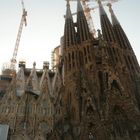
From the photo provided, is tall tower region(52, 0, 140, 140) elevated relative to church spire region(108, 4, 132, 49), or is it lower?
lower

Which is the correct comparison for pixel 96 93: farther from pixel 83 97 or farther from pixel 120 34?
pixel 120 34

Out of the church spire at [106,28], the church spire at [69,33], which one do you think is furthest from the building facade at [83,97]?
the church spire at [69,33]

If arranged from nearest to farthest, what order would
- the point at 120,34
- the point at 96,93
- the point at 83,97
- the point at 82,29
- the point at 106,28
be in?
the point at 83,97 → the point at 96,93 → the point at 82,29 → the point at 120,34 → the point at 106,28

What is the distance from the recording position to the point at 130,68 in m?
37.2

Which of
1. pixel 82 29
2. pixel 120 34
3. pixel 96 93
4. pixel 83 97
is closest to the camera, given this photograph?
pixel 83 97

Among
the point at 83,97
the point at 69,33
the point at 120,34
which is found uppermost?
the point at 69,33

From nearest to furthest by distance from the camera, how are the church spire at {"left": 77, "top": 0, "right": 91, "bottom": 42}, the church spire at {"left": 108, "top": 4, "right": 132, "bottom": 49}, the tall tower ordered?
the tall tower → the church spire at {"left": 77, "top": 0, "right": 91, "bottom": 42} → the church spire at {"left": 108, "top": 4, "right": 132, "bottom": 49}

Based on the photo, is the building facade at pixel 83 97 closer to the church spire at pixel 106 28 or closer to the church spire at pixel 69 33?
the church spire at pixel 106 28

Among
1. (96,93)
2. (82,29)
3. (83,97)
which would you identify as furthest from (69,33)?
(83,97)

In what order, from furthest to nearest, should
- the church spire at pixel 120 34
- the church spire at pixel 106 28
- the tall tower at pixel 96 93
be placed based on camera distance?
the church spire at pixel 120 34 < the church spire at pixel 106 28 < the tall tower at pixel 96 93

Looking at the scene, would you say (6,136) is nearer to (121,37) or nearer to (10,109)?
(10,109)

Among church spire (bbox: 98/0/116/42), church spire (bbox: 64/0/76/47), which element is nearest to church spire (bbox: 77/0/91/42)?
church spire (bbox: 64/0/76/47)

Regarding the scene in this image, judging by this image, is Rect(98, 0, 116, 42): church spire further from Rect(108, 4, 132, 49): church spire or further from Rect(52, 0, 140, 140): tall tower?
Rect(108, 4, 132, 49): church spire

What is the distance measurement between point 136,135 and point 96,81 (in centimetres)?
871
